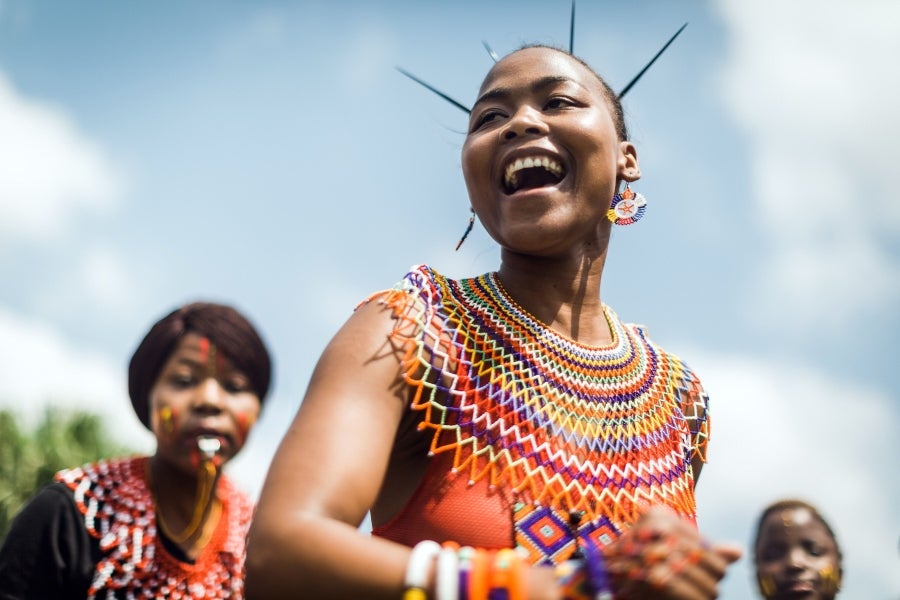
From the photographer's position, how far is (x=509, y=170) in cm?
262

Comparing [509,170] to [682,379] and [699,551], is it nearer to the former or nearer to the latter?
[682,379]

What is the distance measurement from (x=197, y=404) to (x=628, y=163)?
1921mm

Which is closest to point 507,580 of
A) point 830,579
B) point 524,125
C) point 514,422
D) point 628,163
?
point 514,422

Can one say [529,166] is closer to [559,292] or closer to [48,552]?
[559,292]

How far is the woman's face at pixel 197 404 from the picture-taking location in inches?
148

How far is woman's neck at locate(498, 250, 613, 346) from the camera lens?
2.65 m

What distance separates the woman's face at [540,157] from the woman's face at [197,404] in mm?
→ 1609

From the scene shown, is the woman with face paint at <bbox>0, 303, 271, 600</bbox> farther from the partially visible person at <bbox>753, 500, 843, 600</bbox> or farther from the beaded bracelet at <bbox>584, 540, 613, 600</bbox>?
the partially visible person at <bbox>753, 500, 843, 600</bbox>

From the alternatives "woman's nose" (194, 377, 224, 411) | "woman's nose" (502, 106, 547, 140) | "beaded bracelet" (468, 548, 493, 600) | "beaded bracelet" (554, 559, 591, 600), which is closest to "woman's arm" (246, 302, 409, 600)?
"beaded bracelet" (468, 548, 493, 600)

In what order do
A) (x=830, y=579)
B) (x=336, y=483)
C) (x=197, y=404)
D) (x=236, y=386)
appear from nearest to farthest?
(x=336, y=483) < (x=197, y=404) < (x=236, y=386) < (x=830, y=579)

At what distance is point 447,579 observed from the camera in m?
1.65

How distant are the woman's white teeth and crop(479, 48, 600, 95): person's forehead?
27 cm

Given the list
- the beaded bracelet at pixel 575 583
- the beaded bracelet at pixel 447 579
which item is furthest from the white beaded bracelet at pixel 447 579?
the beaded bracelet at pixel 575 583

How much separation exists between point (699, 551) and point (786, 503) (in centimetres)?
392
